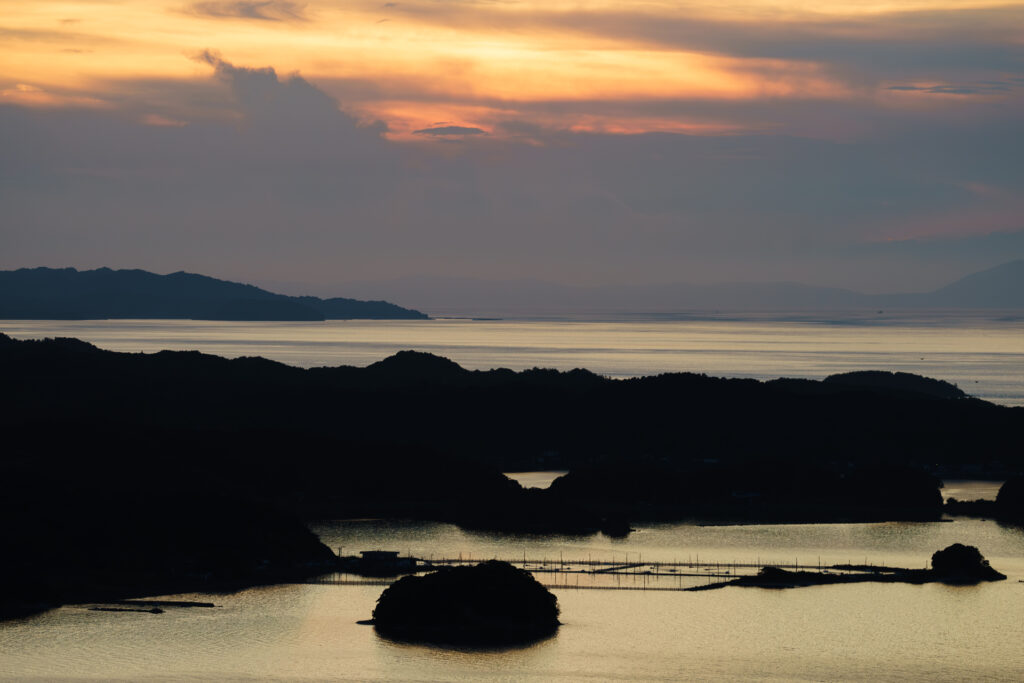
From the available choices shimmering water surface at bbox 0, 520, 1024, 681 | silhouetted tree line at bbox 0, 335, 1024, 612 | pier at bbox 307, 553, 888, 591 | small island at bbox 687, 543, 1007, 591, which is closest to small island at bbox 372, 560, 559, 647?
shimmering water surface at bbox 0, 520, 1024, 681

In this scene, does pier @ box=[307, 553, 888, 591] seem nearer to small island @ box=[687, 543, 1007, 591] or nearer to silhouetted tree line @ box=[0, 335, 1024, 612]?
small island @ box=[687, 543, 1007, 591]


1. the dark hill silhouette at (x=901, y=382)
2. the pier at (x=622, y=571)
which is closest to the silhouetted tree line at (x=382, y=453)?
the dark hill silhouette at (x=901, y=382)

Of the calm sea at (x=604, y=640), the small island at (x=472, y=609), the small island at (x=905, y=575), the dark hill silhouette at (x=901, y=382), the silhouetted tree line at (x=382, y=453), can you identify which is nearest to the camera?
the calm sea at (x=604, y=640)

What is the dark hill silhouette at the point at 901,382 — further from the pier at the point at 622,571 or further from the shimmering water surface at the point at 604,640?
the shimmering water surface at the point at 604,640

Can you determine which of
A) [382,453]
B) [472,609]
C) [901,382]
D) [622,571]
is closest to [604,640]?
[472,609]

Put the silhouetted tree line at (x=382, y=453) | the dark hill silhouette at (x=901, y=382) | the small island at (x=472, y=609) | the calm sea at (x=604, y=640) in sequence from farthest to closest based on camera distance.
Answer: the dark hill silhouette at (x=901, y=382) < the silhouetted tree line at (x=382, y=453) < the small island at (x=472, y=609) < the calm sea at (x=604, y=640)

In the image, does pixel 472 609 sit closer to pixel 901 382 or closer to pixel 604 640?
pixel 604 640
